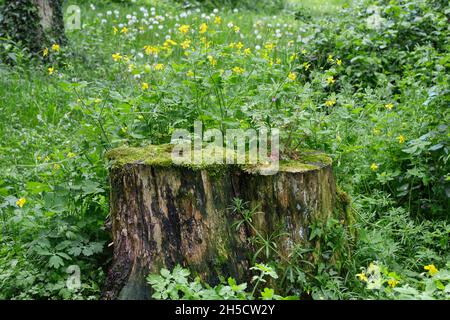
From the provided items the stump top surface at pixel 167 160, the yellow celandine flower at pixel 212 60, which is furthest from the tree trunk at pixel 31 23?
the stump top surface at pixel 167 160

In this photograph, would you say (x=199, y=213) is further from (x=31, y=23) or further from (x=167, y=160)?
(x=31, y=23)

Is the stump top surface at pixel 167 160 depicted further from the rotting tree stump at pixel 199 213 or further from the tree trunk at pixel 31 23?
the tree trunk at pixel 31 23

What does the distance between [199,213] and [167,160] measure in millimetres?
344

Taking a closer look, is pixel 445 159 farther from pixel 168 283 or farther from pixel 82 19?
pixel 82 19

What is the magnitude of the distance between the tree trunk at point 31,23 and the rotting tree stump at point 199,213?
493 centimetres

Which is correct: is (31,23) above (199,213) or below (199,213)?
above

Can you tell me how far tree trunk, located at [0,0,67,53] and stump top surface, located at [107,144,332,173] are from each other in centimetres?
476

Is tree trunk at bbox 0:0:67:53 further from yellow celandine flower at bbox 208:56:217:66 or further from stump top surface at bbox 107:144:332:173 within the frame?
stump top surface at bbox 107:144:332:173

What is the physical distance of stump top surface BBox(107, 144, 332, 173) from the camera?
3.56m

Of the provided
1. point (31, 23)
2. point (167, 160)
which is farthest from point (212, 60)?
point (31, 23)

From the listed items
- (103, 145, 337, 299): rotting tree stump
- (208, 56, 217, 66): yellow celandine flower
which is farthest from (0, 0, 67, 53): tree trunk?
(103, 145, 337, 299): rotting tree stump

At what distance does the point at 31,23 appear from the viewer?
7.97m

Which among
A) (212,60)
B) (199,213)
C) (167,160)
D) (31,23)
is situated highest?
(31,23)
